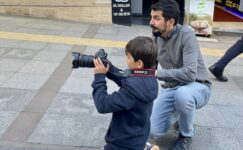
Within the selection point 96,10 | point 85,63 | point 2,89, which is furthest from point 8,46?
point 85,63

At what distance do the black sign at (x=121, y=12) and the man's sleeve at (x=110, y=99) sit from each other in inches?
287

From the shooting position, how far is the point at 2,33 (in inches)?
315

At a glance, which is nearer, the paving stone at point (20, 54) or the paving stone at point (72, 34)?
the paving stone at point (20, 54)

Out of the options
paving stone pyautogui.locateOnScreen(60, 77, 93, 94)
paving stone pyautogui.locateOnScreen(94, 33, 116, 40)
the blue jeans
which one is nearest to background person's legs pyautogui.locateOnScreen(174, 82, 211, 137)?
the blue jeans

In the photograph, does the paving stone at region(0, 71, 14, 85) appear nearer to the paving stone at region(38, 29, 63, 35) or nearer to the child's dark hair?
the paving stone at region(38, 29, 63, 35)

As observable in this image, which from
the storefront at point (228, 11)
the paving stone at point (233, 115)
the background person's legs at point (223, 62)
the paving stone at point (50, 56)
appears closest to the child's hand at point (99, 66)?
the paving stone at point (233, 115)

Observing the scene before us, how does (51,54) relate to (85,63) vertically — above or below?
below

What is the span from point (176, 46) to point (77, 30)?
5.53m

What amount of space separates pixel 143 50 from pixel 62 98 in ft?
8.04

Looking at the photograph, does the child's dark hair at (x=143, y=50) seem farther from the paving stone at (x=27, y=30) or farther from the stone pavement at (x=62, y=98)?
the paving stone at (x=27, y=30)

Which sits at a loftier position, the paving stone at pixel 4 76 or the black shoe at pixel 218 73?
the paving stone at pixel 4 76

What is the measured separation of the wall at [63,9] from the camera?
389 inches

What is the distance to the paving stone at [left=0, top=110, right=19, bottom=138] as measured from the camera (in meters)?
4.02

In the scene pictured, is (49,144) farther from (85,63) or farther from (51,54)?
(51,54)
